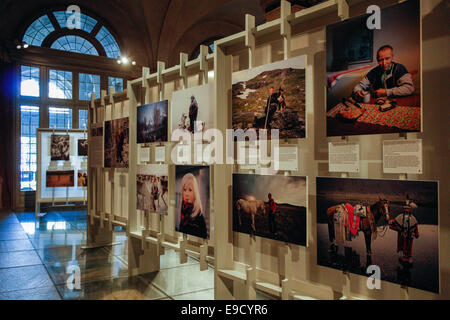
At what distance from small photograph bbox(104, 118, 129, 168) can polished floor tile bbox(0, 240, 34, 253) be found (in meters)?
2.40

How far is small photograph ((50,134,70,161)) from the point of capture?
11.1m

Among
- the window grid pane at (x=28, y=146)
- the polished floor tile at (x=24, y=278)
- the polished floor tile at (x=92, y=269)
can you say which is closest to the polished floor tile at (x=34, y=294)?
the polished floor tile at (x=24, y=278)

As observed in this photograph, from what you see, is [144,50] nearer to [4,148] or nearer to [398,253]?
[4,148]

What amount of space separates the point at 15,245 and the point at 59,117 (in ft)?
25.1

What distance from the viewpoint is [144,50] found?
607 inches

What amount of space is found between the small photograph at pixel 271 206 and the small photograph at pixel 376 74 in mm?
633

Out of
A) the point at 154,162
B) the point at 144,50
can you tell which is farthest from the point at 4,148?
the point at 154,162

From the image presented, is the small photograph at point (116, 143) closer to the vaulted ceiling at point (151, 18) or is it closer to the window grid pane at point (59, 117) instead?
the window grid pane at point (59, 117)

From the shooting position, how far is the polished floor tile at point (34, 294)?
4.51 meters

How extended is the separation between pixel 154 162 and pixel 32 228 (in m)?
5.61

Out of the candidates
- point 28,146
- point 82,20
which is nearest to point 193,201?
point 28,146

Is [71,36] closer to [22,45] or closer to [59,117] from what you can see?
→ [22,45]

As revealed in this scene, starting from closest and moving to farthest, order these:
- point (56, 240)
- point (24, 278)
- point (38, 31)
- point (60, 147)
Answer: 1. point (24, 278)
2. point (56, 240)
3. point (60, 147)
4. point (38, 31)

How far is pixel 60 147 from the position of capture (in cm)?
1120
